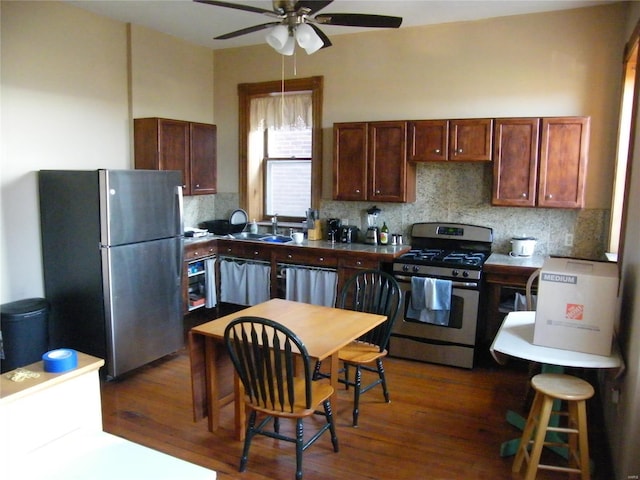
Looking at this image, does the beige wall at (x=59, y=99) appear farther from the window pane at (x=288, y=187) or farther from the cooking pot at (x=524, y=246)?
the cooking pot at (x=524, y=246)

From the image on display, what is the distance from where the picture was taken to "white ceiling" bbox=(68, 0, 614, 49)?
13.4ft

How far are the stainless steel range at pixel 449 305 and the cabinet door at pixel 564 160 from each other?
68 cm

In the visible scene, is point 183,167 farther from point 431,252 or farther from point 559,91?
point 559,91

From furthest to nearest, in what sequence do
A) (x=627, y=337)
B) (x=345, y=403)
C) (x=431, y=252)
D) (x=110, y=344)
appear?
1. (x=431, y=252)
2. (x=110, y=344)
3. (x=345, y=403)
4. (x=627, y=337)

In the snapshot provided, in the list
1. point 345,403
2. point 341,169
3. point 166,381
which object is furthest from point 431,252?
point 166,381

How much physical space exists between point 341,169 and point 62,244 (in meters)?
2.50

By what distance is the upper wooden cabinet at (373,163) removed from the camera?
4602mm

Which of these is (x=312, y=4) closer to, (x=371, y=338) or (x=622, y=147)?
(x=371, y=338)

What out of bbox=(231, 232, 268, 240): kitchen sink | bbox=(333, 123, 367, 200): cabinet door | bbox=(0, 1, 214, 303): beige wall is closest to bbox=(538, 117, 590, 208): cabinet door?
bbox=(333, 123, 367, 200): cabinet door

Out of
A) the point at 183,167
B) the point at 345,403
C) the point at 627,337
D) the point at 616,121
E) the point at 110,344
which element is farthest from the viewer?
the point at 183,167

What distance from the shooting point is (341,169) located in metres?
4.85

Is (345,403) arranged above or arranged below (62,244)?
below

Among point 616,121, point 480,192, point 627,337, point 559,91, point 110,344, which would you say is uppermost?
point 559,91

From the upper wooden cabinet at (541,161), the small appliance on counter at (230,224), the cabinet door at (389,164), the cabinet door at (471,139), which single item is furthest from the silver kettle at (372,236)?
the small appliance on counter at (230,224)
